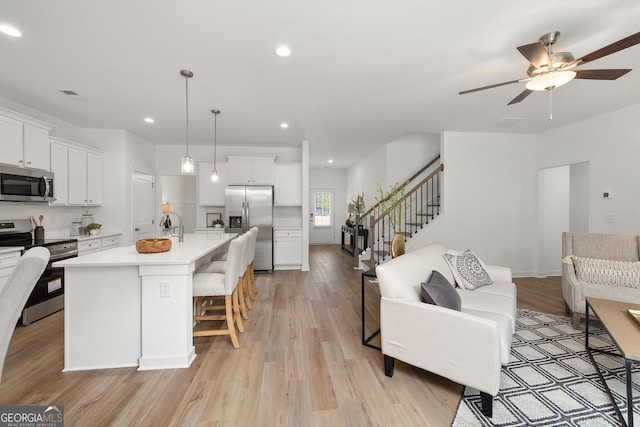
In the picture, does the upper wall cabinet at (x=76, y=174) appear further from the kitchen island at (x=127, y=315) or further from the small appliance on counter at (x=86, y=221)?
the kitchen island at (x=127, y=315)

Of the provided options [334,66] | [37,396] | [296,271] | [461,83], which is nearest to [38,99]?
[37,396]

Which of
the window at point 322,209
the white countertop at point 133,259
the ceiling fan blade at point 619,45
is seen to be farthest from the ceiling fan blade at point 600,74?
the window at point 322,209

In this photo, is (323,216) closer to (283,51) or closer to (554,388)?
(283,51)

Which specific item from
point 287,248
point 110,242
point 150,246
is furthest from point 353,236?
point 150,246

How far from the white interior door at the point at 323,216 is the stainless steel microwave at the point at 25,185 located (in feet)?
23.0

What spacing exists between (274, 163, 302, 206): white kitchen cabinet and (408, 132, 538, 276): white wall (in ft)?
8.81

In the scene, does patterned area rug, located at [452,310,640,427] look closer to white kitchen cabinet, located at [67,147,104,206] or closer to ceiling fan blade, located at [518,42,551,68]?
ceiling fan blade, located at [518,42,551,68]

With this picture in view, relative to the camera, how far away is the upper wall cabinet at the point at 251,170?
5.77 meters

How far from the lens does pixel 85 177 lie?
4461 millimetres

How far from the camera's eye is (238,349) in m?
2.56

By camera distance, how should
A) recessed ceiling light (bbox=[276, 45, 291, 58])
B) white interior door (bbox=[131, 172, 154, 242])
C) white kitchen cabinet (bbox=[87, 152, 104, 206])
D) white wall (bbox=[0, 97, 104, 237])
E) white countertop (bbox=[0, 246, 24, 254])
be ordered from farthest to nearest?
white interior door (bbox=[131, 172, 154, 242]), white kitchen cabinet (bbox=[87, 152, 104, 206]), white wall (bbox=[0, 97, 104, 237]), white countertop (bbox=[0, 246, 24, 254]), recessed ceiling light (bbox=[276, 45, 291, 58])

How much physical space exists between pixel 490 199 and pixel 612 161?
1654 millimetres

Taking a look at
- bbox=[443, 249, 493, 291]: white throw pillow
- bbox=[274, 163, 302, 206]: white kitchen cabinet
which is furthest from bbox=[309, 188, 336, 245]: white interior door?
bbox=[443, 249, 493, 291]: white throw pillow

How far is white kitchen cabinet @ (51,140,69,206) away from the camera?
3893 mm
